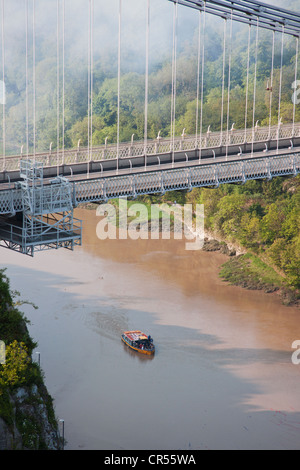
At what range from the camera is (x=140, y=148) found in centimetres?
3488

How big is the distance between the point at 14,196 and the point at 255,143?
44.7 ft

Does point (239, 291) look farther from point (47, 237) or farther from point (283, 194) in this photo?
point (47, 237)

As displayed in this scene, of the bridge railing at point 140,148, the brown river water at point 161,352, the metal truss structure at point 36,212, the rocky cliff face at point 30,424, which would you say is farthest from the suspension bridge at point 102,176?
the brown river water at point 161,352

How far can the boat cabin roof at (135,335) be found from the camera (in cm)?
2927

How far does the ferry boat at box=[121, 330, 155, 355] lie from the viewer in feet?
94.5

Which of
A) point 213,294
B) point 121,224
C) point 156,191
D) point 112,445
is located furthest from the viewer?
point 121,224

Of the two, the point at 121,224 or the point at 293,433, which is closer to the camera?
the point at 293,433

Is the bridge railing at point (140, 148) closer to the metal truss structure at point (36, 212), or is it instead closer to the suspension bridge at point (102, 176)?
the suspension bridge at point (102, 176)

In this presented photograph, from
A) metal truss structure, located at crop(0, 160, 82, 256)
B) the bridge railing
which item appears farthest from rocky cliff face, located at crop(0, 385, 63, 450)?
the bridge railing

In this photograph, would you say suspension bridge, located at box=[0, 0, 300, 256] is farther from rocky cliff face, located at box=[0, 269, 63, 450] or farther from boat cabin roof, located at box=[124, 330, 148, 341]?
boat cabin roof, located at box=[124, 330, 148, 341]

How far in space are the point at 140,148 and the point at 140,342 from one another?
31.6 ft

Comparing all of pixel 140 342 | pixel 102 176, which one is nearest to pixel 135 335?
pixel 140 342

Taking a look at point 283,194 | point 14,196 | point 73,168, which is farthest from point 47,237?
point 283,194

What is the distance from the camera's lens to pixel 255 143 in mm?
33625
